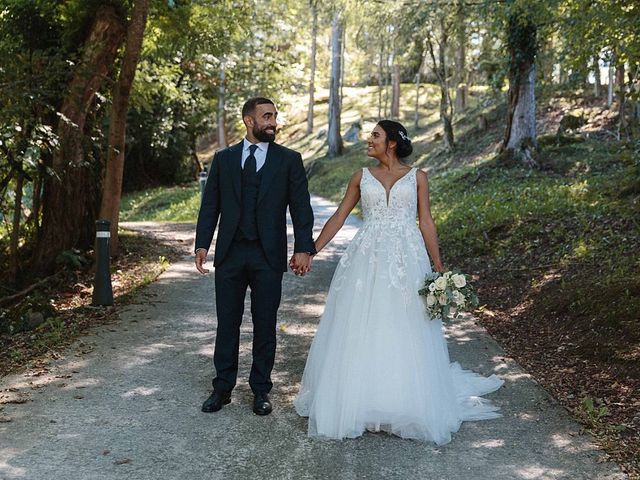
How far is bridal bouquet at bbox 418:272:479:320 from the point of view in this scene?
4.91 meters

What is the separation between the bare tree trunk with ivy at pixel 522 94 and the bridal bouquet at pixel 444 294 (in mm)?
13397

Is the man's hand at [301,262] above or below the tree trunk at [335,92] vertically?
below

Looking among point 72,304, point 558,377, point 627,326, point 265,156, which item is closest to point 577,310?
point 627,326

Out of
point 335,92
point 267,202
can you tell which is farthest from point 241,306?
point 335,92

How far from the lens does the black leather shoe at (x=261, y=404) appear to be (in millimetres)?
5129

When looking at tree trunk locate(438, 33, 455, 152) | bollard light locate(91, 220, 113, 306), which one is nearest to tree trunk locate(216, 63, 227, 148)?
tree trunk locate(438, 33, 455, 152)

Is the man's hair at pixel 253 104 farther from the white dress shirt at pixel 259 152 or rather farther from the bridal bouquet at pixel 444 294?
the bridal bouquet at pixel 444 294

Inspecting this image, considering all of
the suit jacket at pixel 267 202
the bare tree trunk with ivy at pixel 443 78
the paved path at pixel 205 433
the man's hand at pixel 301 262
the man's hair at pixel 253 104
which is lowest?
the paved path at pixel 205 433

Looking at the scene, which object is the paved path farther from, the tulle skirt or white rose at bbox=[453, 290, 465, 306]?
white rose at bbox=[453, 290, 465, 306]

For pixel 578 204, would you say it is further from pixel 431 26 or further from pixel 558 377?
pixel 431 26

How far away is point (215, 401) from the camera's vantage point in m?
5.20

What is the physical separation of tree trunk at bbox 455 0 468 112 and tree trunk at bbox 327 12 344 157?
6.12 metres

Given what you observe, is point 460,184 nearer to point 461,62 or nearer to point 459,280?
point 459,280

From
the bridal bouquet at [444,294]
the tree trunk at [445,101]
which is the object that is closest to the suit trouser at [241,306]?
the bridal bouquet at [444,294]
